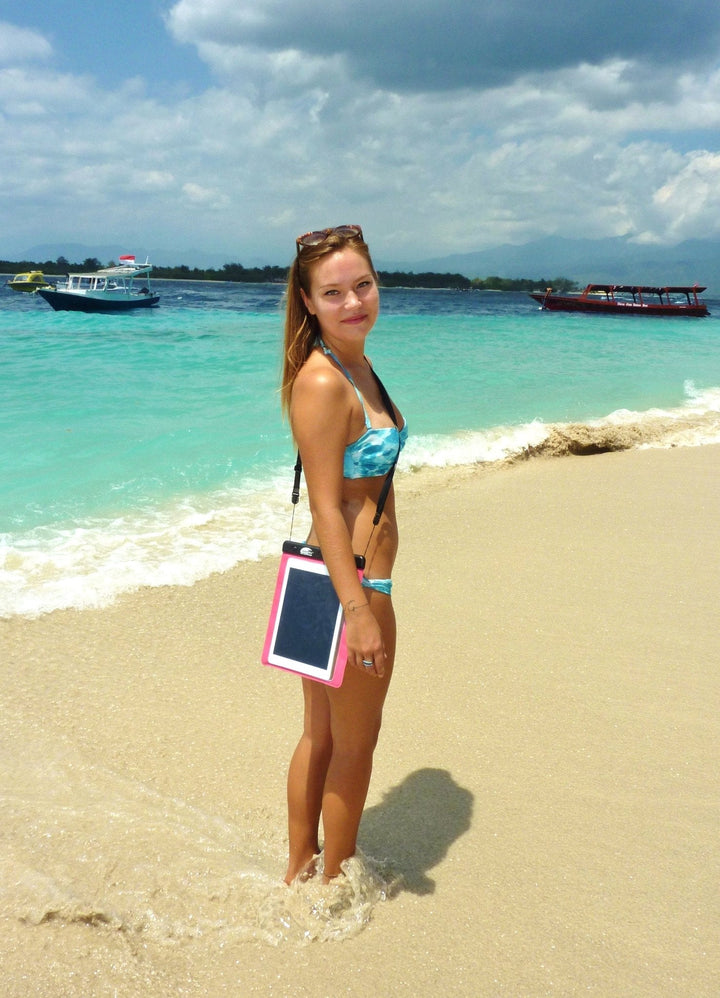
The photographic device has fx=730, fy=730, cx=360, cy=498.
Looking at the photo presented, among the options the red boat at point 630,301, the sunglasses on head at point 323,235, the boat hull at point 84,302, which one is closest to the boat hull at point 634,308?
the red boat at point 630,301

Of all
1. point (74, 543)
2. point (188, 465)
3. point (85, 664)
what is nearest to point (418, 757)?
point (85, 664)

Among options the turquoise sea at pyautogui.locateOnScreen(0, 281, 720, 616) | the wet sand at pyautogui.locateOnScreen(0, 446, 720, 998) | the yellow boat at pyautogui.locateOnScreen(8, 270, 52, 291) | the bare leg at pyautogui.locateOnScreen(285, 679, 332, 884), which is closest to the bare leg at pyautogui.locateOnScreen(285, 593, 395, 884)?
the bare leg at pyautogui.locateOnScreen(285, 679, 332, 884)

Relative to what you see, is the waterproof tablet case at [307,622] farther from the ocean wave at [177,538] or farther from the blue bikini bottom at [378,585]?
the ocean wave at [177,538]

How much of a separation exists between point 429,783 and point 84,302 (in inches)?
1350

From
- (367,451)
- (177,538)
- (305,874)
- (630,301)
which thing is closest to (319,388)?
(367,451)

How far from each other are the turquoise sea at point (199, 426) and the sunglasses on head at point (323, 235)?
26cm

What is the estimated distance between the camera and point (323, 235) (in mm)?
1986

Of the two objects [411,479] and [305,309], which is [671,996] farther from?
[411,479]

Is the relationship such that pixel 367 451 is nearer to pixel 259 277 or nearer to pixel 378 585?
pixel 378 585

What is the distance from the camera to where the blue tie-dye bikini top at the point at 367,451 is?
1944mm

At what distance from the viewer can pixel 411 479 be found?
724 centimetres

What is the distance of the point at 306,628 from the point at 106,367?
14.8 meters

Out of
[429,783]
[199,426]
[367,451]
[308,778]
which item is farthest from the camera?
[199,426]

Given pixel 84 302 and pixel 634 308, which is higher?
pixel 634 308
